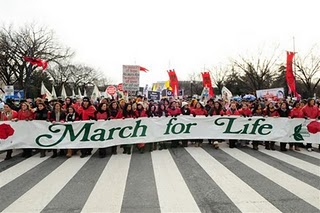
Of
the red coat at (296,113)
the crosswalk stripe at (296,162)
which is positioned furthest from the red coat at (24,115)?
the red coat at (296,113)

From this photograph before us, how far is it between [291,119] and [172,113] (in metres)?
4.04

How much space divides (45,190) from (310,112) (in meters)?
8.63

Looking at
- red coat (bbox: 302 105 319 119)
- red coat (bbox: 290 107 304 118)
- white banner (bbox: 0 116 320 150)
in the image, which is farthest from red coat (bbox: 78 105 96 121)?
red coat (bbox: 302 105 319 119)

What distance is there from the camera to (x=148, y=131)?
384 inches

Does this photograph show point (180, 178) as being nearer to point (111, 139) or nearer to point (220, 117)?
point (111, 139)

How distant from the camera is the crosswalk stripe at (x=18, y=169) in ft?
21.3

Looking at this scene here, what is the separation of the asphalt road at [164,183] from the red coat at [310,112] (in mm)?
1590

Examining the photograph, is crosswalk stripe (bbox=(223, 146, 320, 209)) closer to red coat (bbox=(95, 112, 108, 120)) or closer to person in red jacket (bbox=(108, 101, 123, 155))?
person in red jacket (bbox=(108, 101, 123, 155))

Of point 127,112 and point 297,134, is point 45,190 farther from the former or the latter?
point 297,134

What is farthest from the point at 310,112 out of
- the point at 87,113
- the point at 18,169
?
the point at 18,169

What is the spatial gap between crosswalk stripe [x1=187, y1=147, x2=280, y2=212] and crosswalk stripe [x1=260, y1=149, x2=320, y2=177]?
1.91m

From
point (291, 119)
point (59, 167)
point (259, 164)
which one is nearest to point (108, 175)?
point (59, 167)

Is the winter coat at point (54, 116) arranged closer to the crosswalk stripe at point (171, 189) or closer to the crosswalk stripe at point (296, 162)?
the crosswalk stripe at point (171, 189)

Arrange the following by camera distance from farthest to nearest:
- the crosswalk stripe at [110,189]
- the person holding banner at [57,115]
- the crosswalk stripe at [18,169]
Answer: the person holding banner at [57,115], the crosswalk stripe at [18,169], the crosswalk stripe at [110,189]
